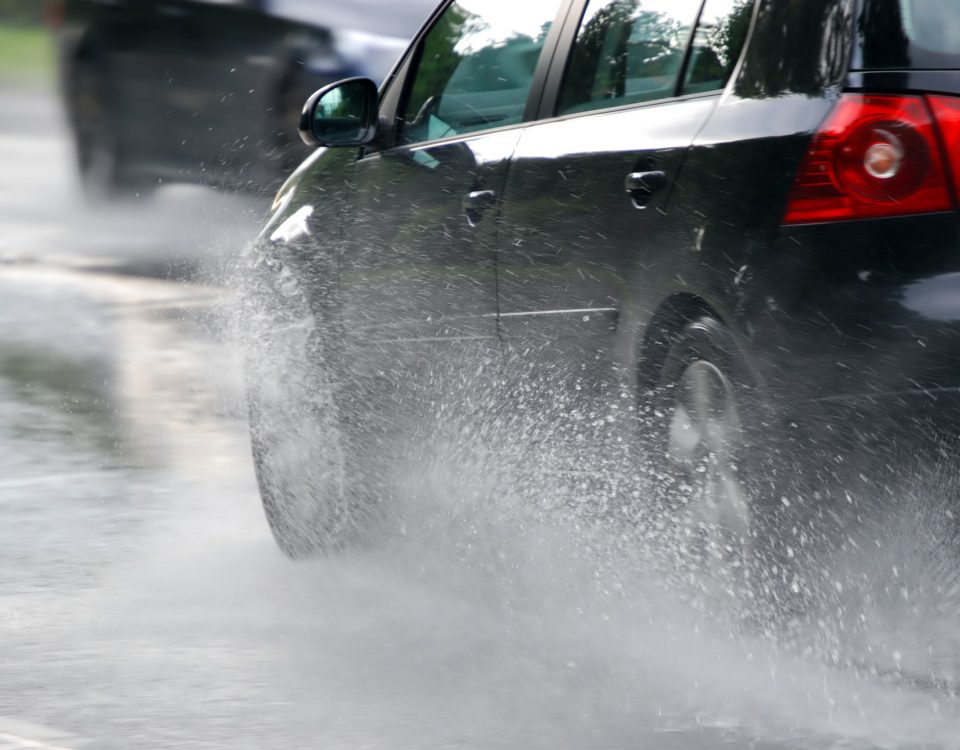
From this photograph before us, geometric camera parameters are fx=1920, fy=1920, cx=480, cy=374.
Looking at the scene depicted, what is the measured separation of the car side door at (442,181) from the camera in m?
4.82

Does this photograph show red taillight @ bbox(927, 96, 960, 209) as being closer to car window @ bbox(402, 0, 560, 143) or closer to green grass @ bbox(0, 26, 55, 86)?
car window @ bbox(402, 0, 560, 143)

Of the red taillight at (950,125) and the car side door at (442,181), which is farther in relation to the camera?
the car side door at (442,181)

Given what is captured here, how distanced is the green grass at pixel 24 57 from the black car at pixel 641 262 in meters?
22.1

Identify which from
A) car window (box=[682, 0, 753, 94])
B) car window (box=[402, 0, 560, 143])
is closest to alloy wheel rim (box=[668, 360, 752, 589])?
car window (box=[682, 0, 753, 94])

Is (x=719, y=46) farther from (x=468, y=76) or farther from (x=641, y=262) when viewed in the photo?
(x=468, y=76)

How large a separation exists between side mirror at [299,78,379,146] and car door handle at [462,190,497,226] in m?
0.70

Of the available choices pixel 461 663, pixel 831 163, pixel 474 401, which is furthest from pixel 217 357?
pixel 831 163

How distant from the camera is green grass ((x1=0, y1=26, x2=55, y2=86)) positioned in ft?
93.7

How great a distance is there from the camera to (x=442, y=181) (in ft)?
16.6

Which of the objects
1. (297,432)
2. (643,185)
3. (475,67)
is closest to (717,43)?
(643,185)

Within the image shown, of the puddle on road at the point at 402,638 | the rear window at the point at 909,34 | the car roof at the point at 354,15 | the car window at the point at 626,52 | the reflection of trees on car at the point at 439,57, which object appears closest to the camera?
the rear window at the point at 909,34

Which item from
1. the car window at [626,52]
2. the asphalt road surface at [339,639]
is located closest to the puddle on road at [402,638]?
the asphalt road surface at [339,639]

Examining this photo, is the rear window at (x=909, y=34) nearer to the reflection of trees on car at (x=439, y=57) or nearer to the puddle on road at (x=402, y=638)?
the puddle on road at (x=402, y=638)

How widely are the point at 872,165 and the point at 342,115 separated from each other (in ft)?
7.39
